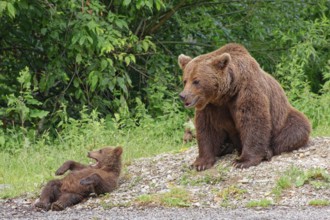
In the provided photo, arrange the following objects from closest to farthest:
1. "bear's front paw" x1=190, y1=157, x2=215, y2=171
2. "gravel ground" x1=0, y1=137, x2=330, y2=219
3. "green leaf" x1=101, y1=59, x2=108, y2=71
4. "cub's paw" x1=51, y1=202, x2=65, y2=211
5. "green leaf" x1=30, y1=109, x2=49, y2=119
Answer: "gravel ground" x1=0, y1=137, x2=330, y2=219 → "cub's paw" x1=51, y1=202, x2=65, y2=211 → "bear's front paw" x1=190, y1=157, x2=215, y2=171 → "green leaf" x1=30, y1=109, x2=49, y2=119 → "green leaf" x1=101, y1=59, x2=108, y2=71

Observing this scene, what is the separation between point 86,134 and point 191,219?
423 centimetres

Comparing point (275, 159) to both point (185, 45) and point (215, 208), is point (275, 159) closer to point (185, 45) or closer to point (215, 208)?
point (215, 208)

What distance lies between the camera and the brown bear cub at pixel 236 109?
8.41 metres

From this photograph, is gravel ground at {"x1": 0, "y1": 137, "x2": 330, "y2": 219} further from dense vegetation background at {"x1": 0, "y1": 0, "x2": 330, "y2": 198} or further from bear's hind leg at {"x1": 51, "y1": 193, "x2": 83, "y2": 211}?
dense vegetation background at {"x1": 0, "y1": 0, "x2": 330, "y2": 198}

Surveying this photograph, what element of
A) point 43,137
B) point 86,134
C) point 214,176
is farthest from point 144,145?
point 214,176

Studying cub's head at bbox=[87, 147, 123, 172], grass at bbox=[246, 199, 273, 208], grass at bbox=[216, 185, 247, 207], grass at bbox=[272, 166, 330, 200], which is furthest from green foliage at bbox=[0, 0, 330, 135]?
grass at bbox=[246, 199, 273, 208]

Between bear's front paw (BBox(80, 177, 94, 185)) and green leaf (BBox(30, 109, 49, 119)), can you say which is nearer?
bear's front paw (BBox(80, 177, 94, 185))

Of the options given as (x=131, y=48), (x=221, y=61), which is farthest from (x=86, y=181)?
(x=131, y=48)

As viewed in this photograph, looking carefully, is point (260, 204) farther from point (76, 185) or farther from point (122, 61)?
point (122, 61)

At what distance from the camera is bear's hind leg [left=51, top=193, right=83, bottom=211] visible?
7746 millimetres

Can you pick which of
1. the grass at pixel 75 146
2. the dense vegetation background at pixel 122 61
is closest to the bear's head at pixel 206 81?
the grass at pixel 75 146

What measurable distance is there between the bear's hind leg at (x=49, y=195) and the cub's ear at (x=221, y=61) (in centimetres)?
198

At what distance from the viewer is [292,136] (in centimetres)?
880

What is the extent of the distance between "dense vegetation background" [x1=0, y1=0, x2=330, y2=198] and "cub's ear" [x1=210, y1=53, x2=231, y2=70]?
2249 millimetres
